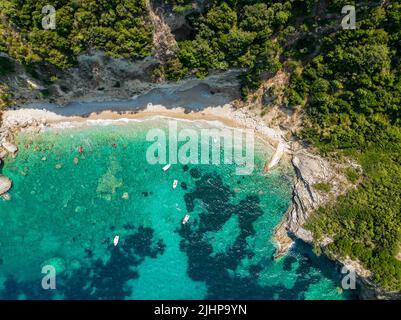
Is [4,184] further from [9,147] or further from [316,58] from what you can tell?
[316,58]

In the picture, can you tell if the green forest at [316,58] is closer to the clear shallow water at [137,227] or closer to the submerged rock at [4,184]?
the clear shallow water at [137,227]

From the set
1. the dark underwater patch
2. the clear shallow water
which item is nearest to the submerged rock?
the clear shallow water

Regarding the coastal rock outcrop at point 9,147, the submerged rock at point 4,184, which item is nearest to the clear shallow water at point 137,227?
the submerged rock at point 4,184

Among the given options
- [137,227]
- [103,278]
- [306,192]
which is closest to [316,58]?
[306,192]

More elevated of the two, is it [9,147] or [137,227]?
[9,147]

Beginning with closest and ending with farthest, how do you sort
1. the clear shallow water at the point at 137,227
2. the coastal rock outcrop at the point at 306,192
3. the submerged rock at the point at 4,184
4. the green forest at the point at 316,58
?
the green forest at the point at 316,58
the coastal rock outcrop at the point at 306,192
the submerged rock at the point at 4,184
the clear shallow water at the point at 137,227

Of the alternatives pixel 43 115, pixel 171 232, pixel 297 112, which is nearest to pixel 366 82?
pixel 297 112

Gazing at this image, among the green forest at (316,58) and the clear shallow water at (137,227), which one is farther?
the clear shallow water at (137,227)
